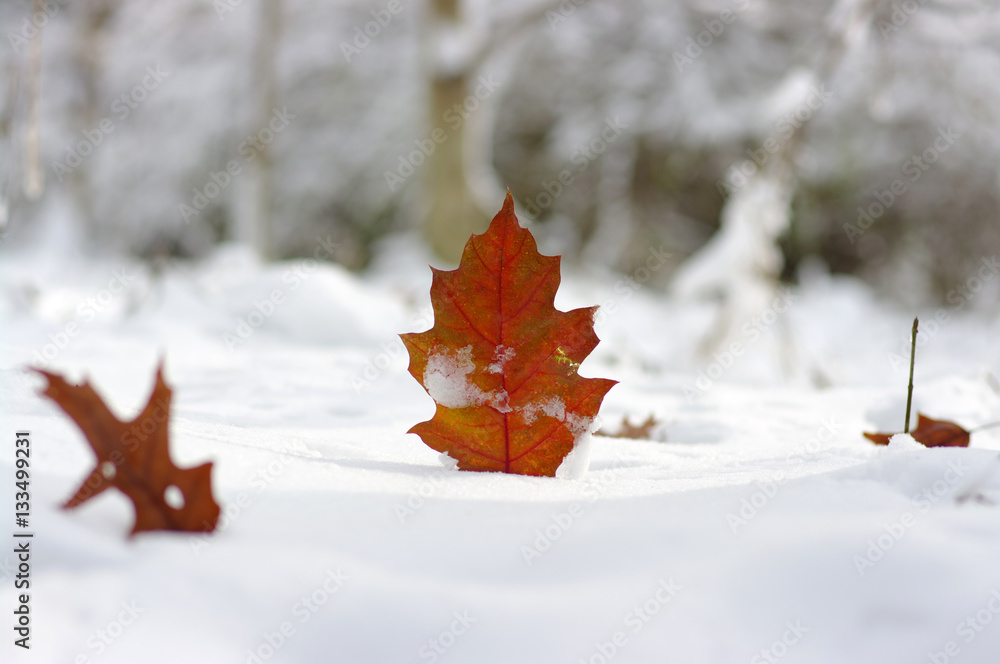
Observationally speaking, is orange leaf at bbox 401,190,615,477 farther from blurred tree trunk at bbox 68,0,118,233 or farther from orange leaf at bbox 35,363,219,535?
blurred tree trunk at bbox 68,0,118,233

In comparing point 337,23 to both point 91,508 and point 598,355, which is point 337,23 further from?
point 91,508

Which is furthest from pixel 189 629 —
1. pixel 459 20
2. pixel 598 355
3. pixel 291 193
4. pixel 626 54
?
pixel 291 193

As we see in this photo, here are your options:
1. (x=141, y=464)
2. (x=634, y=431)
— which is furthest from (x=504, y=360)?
(x=634, y=431)

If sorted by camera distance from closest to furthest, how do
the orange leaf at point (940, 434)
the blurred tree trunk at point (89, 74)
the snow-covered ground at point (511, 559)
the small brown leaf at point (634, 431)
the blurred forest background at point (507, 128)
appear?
the snow-covered ground at point (511, 559) → the orange leaf at point (940, 434) → the small brown leaf at point (634, 431) → the blurred forest background at point (507, 128) → the blurred tree trunk at point (89, 74)

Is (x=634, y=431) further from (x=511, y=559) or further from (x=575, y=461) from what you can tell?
(x=511, y=559)

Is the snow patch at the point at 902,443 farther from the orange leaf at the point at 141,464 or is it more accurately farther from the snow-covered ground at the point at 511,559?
the orange leaf at the point at 141,464

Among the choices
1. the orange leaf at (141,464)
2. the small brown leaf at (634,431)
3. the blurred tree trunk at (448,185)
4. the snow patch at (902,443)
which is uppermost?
the blurred tree trunk at (448,185)

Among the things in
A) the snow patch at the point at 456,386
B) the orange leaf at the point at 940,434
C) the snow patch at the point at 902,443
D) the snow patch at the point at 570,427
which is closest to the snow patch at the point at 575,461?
the snow patch at the point at 570,427
